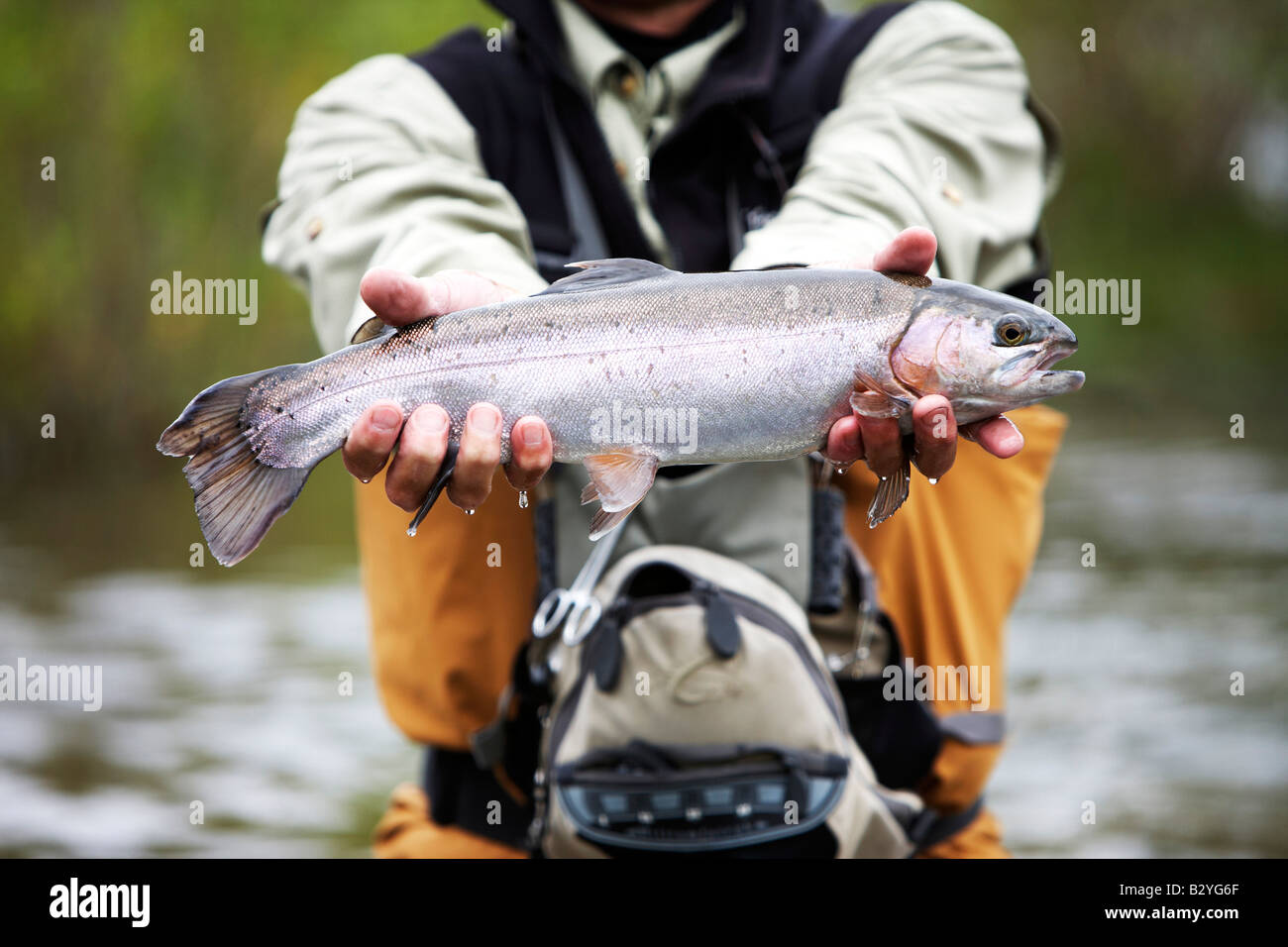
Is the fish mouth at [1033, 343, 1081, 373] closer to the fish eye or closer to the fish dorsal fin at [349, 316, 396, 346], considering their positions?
the fish eye

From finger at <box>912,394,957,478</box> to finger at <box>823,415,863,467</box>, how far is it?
11 cm

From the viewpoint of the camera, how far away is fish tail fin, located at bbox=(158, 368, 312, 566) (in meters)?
2.55

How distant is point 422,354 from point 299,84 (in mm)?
15808

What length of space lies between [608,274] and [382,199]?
102 cm

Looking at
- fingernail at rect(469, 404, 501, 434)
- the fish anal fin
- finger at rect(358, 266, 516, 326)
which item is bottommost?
the fish anal fin

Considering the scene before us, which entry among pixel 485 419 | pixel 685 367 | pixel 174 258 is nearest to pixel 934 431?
pixel 685 367

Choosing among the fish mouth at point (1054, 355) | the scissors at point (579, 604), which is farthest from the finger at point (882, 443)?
the scissors at point (579, 604)

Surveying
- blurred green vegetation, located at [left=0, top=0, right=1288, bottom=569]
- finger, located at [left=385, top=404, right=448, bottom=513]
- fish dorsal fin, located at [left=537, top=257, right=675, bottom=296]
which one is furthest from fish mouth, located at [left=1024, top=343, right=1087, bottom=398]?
blurred green vegetation, located at [left=0, top=0, right=1288, bottom=569]

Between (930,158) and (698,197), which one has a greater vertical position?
(930,158)

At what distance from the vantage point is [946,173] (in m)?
3.53

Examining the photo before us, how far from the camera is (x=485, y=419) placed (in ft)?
8.16

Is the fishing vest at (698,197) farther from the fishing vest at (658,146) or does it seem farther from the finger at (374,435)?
the finger at (374,435)

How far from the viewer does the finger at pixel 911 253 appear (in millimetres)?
2512

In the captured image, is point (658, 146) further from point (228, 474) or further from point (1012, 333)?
point (228, 474)
